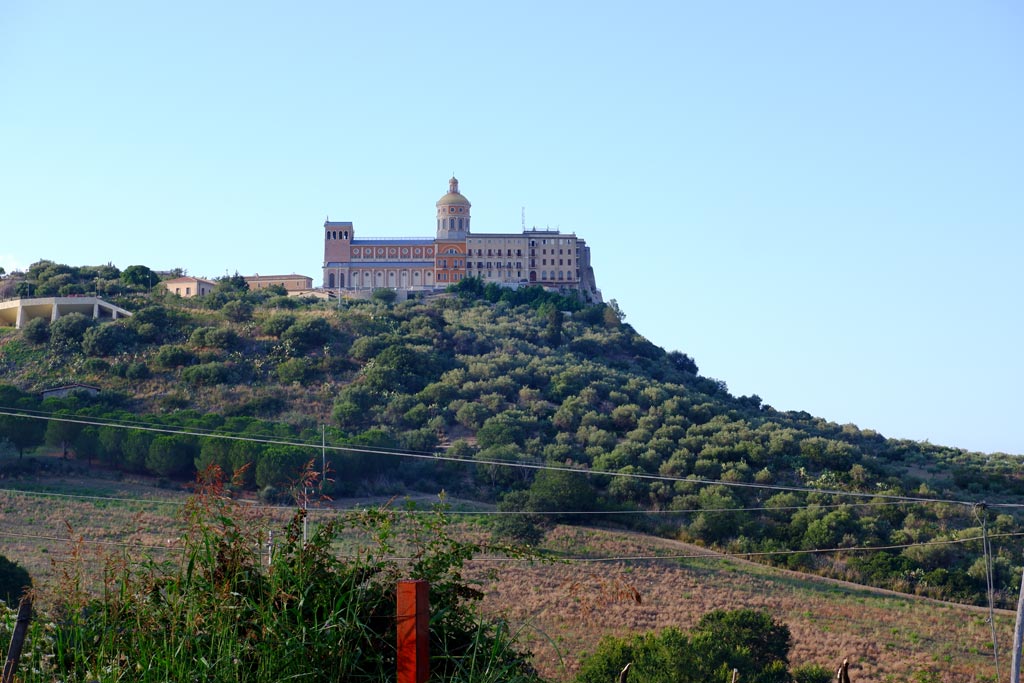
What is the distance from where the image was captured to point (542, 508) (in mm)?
33438

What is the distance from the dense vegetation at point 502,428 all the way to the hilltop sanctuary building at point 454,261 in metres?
11.8

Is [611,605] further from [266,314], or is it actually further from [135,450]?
[266,314]

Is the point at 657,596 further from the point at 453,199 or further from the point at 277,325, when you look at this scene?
the point at 453,199

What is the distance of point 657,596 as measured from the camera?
86.4 feet

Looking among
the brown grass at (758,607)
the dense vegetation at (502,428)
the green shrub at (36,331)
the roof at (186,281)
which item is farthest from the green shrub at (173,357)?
the brown grass at (758,607)

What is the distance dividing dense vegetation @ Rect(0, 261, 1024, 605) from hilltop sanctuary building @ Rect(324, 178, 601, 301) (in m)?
11.8

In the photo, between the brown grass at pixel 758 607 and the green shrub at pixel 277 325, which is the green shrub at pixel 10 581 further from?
the green shrub at pixel 277 325

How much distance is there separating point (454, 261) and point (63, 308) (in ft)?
103

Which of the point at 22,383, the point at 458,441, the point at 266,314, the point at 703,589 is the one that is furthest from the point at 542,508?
the point at 266,314

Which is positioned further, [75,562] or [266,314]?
[266,314]

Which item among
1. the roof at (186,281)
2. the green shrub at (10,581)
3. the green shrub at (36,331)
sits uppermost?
the roof at (186,281)

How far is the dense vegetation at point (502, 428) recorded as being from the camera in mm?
33531

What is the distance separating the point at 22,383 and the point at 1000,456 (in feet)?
152

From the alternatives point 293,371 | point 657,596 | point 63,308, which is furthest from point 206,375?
point 657,596
